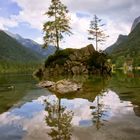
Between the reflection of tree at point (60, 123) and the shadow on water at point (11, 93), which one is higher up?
the shadow on water at point (11, 93)

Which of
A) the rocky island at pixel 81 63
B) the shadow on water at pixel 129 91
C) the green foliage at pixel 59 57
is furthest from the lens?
the green foliage at pixel 59 57

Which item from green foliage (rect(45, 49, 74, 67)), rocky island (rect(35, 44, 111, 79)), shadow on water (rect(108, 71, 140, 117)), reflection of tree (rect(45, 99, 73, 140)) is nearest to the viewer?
reflection of tree (rect(45, 99, 73, 140))

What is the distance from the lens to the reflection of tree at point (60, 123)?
33.5 feet

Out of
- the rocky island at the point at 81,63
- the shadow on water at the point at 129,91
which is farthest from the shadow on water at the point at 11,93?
the rocky island at the point at 81,63

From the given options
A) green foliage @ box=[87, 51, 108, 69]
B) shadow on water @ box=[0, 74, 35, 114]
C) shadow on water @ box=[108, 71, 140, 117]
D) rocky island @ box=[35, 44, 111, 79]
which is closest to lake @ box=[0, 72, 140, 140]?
shadow on water @ box=[108, 71, 140, 117]

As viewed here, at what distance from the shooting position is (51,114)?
14.8 m

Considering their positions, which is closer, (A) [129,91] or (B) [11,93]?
(A) [129,91]

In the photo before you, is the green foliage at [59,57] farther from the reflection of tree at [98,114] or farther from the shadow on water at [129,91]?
the reflection of tree at [98,114]

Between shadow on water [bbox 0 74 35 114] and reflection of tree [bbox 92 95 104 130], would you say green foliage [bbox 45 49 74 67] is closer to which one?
shadow on water [bbox 0 74 35 114]

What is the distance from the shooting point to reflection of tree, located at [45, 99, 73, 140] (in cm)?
1021

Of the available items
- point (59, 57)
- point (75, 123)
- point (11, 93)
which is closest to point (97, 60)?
point (59, 57)

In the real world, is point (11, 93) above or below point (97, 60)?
below

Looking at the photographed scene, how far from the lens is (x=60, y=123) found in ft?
40.2

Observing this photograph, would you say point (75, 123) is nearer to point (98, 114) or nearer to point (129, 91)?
point (98, 114)
